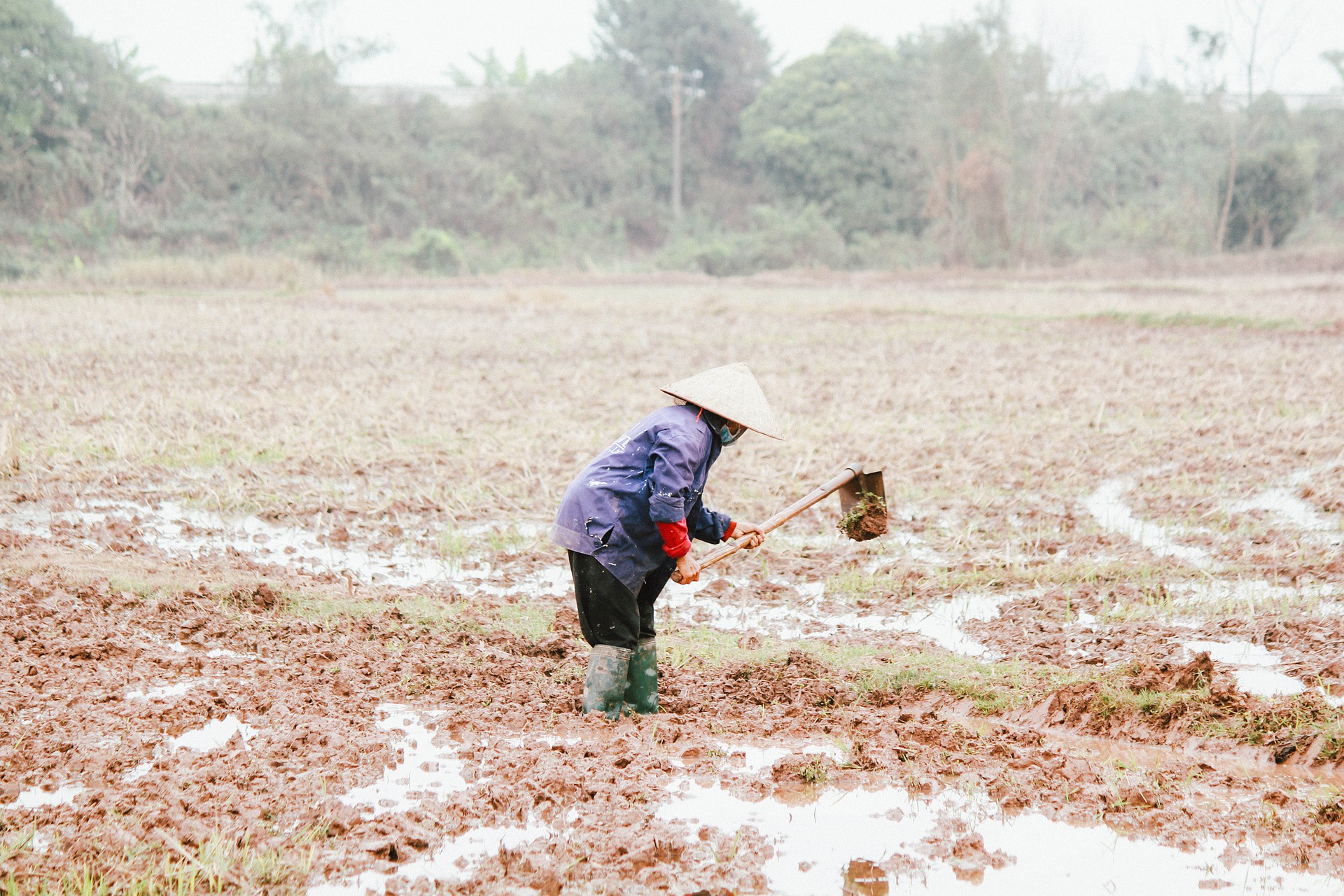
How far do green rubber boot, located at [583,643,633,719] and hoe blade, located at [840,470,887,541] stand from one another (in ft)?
3.96

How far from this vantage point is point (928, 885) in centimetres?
253

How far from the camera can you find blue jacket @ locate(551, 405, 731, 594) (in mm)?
3377

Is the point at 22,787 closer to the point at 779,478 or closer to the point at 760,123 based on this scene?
the point at 779,478

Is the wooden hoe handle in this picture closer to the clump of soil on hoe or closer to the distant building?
the clump of soil on hoe

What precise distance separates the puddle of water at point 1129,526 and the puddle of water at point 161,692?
14.6 ft

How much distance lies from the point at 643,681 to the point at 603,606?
1.05 feet

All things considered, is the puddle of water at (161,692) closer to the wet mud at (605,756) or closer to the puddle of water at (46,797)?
the wet mud at (605,756)

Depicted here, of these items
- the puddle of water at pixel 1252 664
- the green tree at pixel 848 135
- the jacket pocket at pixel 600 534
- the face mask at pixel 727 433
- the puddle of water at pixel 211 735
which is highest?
the green tree at pixel 848 135

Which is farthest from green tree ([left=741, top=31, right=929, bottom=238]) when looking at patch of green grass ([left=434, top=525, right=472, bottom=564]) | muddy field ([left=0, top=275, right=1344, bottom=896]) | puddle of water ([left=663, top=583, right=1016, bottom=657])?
puddle of water ([left=663, top=583, right=1016, bottom=657])

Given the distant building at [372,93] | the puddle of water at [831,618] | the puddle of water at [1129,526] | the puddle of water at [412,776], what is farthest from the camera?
the distant building at [372,93]

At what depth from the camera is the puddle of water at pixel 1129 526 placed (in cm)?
522

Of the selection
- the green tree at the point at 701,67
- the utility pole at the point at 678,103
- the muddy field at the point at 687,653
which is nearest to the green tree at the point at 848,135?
the green tree at the point at 701,67

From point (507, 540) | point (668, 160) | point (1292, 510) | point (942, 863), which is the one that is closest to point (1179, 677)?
point (942, 863)

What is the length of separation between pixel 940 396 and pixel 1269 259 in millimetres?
21657
